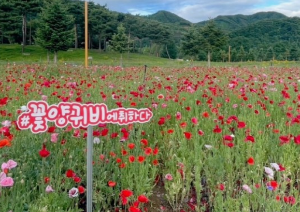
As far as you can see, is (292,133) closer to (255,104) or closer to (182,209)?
(255,104)

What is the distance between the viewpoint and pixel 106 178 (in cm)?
224

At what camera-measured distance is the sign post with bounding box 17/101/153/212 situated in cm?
131

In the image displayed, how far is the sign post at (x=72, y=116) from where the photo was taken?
51.7 inches

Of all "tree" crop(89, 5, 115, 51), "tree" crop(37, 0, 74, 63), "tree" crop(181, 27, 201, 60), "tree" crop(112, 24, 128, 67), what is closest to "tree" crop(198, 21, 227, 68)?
"tree" crop(181, 27, 201, 60)

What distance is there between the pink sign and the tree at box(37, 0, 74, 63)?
30.7 m

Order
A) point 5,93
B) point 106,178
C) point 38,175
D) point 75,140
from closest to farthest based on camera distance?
point 38,175, point 106,178, point 75,140, point 5,93

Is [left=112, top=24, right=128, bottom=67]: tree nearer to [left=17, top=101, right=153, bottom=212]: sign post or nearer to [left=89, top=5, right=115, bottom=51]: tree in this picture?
[left=89, top=5, right=115, bottom=51]: tree

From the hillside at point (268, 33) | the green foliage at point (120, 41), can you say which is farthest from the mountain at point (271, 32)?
the green foliage at point (120, 41)

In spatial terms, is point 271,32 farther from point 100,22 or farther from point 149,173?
point 149,173

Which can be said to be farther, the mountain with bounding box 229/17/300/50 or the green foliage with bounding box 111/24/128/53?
the mountain with bounding box 229/17/300/50

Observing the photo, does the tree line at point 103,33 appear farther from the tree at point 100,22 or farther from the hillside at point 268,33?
the hillside at point 268,33

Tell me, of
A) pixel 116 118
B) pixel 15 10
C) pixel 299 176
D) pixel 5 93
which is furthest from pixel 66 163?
pixel 15 10

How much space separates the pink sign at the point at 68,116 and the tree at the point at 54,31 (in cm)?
3068

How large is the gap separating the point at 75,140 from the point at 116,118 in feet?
4.32
